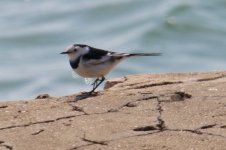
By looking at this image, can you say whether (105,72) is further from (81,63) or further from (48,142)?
(48,142)

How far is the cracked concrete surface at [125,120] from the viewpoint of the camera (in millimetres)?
6035

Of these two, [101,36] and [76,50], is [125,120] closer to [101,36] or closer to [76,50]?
[76,50]

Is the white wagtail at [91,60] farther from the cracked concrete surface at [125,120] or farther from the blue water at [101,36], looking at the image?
the blue water at [101,36]

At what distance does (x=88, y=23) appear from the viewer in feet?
60.2

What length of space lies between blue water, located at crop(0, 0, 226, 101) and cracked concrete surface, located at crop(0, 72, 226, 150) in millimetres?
6235

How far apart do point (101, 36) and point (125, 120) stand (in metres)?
10.8

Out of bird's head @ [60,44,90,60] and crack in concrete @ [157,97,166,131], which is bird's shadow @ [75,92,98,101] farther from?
crack in concrete @ [157,97,166,131]

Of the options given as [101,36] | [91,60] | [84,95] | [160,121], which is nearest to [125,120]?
[160,121]

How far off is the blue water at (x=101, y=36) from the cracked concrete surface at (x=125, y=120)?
20.5ft

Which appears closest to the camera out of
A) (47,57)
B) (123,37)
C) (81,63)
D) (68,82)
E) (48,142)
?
(48,142)

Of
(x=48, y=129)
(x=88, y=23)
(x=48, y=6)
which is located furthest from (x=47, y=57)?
(x=48, y=129)

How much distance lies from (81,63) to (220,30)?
1050 cm

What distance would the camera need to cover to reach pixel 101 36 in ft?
56.3

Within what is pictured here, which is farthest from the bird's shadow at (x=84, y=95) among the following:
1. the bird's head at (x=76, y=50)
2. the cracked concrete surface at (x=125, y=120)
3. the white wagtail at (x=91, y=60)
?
the bird's head at (x=76, y=50)
